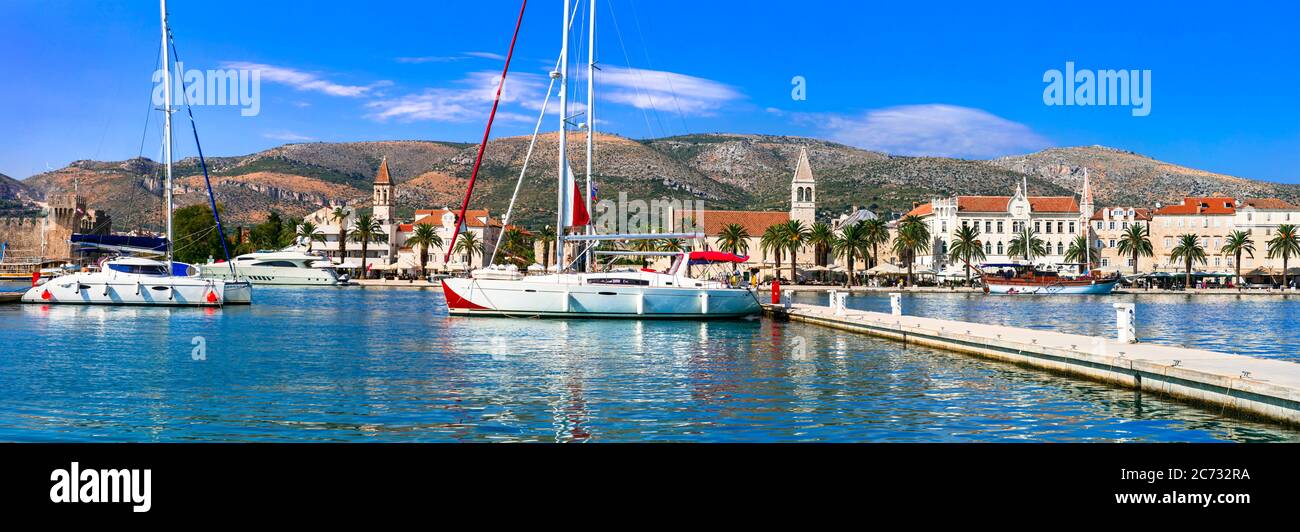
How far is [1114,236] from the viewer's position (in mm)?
113812

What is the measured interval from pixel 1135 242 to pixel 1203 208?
13.8m

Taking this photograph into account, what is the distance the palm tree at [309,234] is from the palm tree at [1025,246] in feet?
271

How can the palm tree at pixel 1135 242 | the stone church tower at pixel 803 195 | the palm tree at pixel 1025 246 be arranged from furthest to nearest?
the stone church tower at pixel 803 195
the palm tree at pixel 1025 246
the palm tree at pixel 1135 242

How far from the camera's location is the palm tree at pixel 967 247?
101938mm

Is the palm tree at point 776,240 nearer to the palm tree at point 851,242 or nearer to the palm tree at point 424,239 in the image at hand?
the palm tree at point 851,242

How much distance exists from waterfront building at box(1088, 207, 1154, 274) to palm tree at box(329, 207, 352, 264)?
8846cm

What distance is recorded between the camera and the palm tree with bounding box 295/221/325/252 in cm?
11712

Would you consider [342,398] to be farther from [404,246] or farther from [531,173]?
[531,173]

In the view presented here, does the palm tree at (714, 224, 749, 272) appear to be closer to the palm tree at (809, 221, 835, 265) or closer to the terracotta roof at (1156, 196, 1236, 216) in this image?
the palm tree at (809, 221, 835, 265)

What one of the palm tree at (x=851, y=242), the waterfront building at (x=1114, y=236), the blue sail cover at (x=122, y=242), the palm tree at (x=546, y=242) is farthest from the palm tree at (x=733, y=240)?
the blue sail cover at (x=122, y=242)
